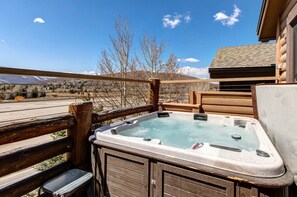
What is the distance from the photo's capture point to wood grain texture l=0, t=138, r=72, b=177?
124 cm

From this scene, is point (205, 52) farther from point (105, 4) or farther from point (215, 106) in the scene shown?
point (215, 106)

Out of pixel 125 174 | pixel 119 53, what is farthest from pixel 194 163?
pixel 119 53

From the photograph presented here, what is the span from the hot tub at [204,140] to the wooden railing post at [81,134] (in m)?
0.17

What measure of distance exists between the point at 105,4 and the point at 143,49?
2329mm

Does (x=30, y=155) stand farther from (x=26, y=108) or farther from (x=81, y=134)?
(x=26, y=108)

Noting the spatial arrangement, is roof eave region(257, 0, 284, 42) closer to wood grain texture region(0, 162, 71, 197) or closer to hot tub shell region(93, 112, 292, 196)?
hot tub shell region(93, 112, 292, 196)

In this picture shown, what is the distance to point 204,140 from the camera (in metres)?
2.10

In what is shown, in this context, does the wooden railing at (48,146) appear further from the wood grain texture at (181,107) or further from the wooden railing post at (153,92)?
the wood grain texture at (181,107)

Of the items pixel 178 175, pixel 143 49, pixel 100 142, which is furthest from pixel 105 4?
pixel 178 175

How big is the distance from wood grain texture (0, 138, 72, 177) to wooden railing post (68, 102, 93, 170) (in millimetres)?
80

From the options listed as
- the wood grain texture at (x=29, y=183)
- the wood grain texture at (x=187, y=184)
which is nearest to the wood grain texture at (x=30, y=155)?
the wood grain texture at (x=29, y=183)

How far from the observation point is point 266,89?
185cm

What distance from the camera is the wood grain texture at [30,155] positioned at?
124 centimetres

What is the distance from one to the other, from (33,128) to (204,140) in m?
1.85
